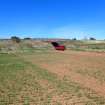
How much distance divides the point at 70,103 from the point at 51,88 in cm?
388

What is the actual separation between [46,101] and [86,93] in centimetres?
240

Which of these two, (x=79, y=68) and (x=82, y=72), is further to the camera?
(x=79, y=68)

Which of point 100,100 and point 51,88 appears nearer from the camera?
point 100,100

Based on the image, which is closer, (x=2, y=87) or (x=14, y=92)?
(x=14, y=92)

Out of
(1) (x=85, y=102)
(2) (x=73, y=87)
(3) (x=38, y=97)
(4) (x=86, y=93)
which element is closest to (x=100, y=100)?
(1) (x=85, y=102)

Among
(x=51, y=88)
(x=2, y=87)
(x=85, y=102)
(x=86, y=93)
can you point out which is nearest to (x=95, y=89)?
(x=86, y=93)

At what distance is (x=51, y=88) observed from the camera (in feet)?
47.6

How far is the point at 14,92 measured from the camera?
533 inches

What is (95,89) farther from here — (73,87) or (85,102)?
(85,102)

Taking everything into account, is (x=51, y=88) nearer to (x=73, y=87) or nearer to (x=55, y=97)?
(x=73, y=87)

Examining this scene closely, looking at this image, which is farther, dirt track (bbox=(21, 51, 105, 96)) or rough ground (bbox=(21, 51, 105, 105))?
dirt track (bbox=(21, 51, 105, 96))

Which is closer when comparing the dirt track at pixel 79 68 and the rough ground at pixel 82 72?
the rough ground at pixel 82 72

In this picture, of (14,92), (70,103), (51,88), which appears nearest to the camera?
(70,103)

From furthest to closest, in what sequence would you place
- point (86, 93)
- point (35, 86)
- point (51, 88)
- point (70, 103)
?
1. point (35, 86)
2. point (51, 88)
3. point (86, 93)
4. point (70, 103)
